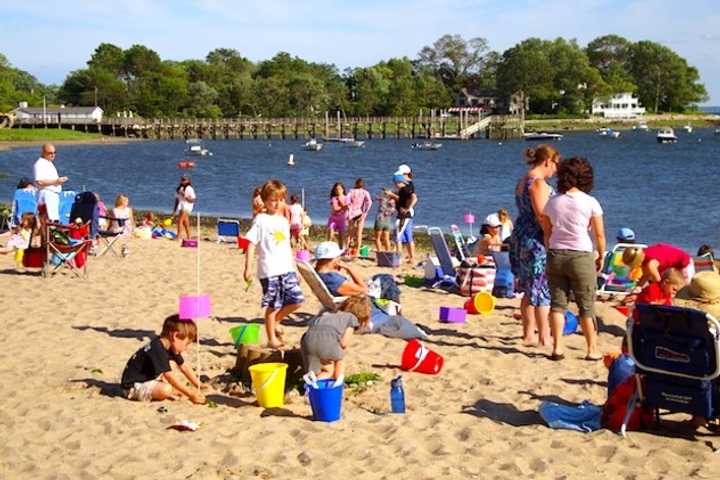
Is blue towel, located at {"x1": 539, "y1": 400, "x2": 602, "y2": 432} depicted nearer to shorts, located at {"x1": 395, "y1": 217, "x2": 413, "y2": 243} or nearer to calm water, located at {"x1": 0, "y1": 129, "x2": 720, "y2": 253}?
shorts, located at {"x1": 395, "y1": 217, "x2": 413, "y2": 243}

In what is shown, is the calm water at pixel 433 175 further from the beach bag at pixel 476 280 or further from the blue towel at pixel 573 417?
the blue towel at pixel 573 417

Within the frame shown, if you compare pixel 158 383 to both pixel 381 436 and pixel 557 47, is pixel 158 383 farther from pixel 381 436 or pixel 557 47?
pixel 557 47

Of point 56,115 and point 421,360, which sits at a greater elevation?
point 56,115

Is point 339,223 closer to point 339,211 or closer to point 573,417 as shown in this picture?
point 339,211

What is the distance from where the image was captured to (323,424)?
20.1ft

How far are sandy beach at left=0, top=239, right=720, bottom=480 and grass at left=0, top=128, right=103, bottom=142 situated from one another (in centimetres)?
8296

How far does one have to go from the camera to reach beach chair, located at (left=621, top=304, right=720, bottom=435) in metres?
5.57

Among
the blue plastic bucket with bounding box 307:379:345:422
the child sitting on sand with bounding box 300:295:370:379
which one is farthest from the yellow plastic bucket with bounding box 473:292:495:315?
the blue plastic bucket with bounding box 307:379:345:422

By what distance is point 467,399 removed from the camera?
689cm

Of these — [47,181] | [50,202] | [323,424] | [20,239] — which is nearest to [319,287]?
[323,424]

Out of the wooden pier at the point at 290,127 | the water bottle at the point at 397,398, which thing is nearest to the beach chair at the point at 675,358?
the water bottle at the point at 397,398

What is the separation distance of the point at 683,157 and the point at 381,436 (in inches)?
2690

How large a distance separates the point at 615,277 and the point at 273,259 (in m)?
5.06

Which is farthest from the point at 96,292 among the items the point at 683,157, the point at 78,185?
the point at 683,157
